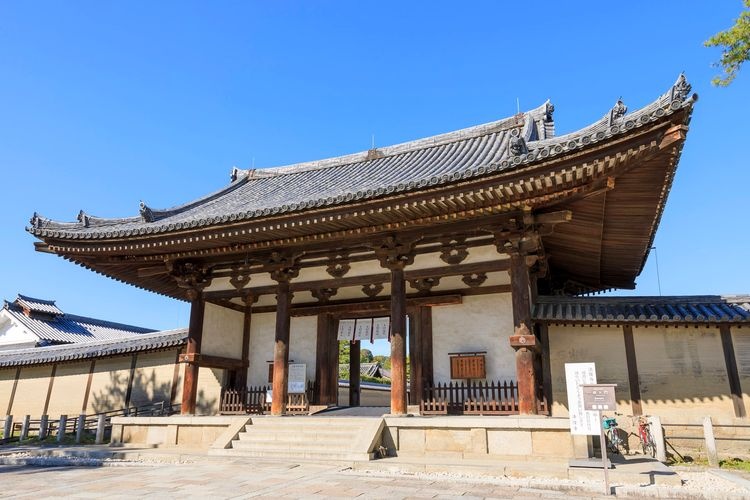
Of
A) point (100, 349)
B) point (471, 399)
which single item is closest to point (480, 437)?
point (471, 399)

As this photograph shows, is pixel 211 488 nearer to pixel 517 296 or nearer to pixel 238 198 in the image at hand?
pixel 517 296

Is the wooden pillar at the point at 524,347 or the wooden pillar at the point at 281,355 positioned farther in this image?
the wooden pillar at the point at 281,355

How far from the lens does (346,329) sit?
47.6 ft

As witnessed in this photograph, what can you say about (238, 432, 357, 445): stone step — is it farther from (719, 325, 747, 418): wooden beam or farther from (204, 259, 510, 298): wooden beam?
(719, 325, 747, 418): wooden beam

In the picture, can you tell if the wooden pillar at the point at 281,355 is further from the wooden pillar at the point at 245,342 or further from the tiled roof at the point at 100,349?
the tiled roof at the point at 100,349

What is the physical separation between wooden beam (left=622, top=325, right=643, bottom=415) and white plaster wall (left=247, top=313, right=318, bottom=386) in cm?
819

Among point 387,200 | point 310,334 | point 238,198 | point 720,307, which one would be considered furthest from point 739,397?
point 238,198

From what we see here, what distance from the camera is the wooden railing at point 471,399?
10.9m

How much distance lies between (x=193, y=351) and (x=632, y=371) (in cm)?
1072

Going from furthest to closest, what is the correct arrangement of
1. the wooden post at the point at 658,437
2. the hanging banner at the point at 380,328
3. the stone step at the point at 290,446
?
the hanging banner at the point at 380,328
the wooden post at the point at 658,437
the stone step at the point at 290,446

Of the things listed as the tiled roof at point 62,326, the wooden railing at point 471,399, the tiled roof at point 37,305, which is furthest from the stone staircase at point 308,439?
the tiled roof at point 37,305

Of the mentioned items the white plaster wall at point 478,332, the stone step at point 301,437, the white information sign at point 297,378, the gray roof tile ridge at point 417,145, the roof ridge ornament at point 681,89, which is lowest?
the stone step at point 301,437

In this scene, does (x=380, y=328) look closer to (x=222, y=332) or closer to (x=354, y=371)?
(x=354, y=371)

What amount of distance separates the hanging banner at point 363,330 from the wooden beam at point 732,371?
331 inches
